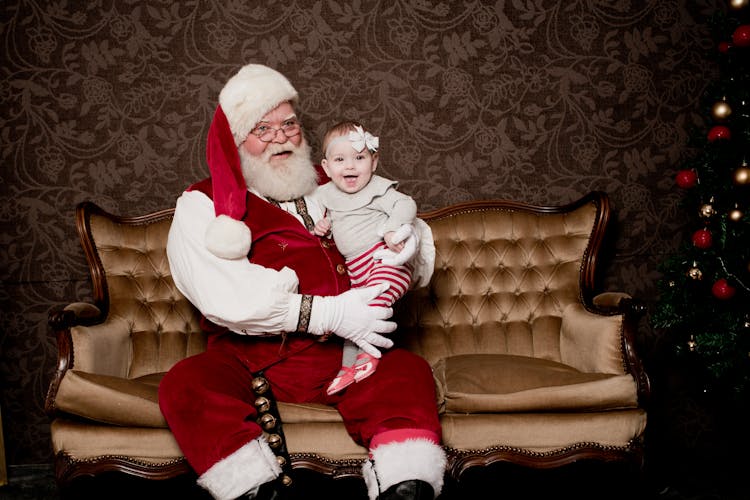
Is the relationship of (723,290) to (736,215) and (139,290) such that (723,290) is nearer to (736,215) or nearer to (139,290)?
(736,215)

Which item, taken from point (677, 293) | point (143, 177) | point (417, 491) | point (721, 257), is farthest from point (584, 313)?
point (143, 177)

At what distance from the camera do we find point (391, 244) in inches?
83.4

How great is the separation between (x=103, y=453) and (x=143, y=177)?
4.94 feet

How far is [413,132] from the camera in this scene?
3.21 m

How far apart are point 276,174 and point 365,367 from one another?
0.79m

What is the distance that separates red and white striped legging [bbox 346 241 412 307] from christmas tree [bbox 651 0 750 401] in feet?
4.26

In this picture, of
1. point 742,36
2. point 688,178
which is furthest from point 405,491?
point 742,36

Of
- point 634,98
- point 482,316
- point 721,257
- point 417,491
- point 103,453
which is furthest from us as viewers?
point 634,98

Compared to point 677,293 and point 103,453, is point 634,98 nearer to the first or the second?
point 677,293

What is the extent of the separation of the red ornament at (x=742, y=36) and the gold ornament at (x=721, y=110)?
0.23 meters

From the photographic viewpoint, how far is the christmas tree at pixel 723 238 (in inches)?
101

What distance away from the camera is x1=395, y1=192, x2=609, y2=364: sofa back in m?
2.99

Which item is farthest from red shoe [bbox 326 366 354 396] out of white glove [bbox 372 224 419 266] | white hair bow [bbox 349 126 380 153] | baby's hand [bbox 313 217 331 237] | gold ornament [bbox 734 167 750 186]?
gold ornament [bbox 734 167 750 186]

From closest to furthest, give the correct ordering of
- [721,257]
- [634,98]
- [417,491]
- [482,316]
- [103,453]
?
[417,491] → [103,453] → [721,257] → [482,316] → [634,98]
